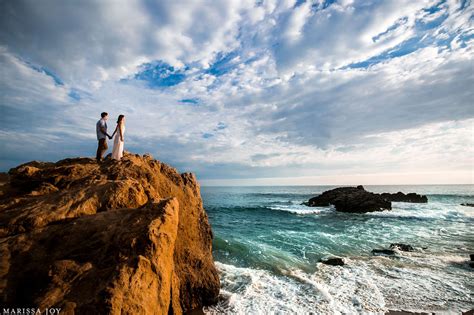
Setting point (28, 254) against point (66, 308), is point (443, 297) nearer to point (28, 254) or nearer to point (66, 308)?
point (66, 308)

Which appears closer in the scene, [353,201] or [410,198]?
[353,201]

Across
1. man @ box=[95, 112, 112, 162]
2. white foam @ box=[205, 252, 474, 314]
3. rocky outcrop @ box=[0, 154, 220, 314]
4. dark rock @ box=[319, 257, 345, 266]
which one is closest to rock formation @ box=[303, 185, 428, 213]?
white foam @ box=[205, 252, 474, 314]

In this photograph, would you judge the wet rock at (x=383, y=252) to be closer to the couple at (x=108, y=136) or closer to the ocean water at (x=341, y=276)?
the ocean water at (x=341, y=276)

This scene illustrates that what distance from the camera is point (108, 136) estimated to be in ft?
29.2

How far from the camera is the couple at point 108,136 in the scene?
27.7ft

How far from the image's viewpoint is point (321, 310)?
7273 millimetres

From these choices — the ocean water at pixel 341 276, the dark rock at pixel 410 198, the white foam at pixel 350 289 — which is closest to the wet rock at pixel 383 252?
Answer: the ocean water at pixel 341 276

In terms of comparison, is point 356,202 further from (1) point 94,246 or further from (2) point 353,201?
(1) point 94,246

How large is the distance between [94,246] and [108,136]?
18.0 ft

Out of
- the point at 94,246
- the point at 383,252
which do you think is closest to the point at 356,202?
the point at 383,252

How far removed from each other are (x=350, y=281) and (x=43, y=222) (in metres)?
10.7

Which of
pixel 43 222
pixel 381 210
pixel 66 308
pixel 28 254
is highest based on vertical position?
pixel 43 222

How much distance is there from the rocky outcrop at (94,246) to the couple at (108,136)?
1071 millimetres

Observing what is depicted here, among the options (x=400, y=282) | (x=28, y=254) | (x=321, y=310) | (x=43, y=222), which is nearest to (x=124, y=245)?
(x=28, y=254)
